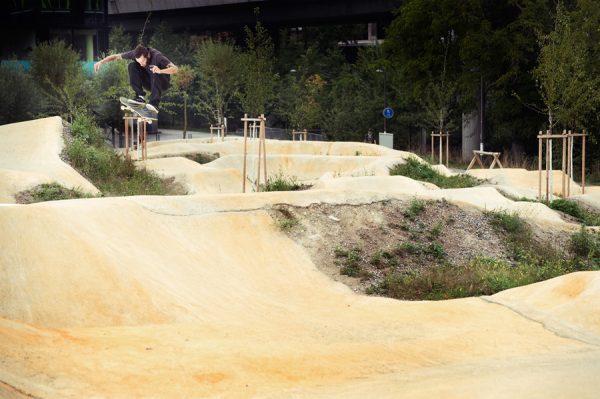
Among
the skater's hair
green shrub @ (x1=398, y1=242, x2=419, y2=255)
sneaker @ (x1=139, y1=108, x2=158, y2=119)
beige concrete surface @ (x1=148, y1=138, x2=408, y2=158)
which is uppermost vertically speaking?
the skater's hair

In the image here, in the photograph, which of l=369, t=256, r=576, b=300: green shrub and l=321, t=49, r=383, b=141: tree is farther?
l=321, t=49, r=383, b=141: tree

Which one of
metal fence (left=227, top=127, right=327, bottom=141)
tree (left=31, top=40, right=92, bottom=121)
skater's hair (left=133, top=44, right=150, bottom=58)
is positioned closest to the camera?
skater's hair (left=133, top=44, right=150, bottom=58)

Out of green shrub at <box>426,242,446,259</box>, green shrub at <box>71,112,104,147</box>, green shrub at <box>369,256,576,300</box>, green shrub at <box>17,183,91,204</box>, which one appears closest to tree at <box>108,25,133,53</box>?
green shrub at <box>71,112,104,147</box>

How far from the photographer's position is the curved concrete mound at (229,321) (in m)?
13.9

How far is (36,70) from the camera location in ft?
198

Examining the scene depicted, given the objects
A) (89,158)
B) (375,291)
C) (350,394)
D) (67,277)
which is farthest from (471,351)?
(89,158)

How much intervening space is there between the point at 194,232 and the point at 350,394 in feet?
31.4

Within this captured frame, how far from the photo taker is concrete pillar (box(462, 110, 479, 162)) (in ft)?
198

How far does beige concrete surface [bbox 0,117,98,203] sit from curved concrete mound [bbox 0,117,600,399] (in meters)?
6.60

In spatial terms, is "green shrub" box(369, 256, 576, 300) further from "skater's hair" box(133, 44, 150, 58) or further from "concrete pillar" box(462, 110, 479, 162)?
"concrete pillar" box(462, 110, 479, 162)

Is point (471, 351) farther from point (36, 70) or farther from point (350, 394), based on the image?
point (36, 70)

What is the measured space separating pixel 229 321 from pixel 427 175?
71.9 ft

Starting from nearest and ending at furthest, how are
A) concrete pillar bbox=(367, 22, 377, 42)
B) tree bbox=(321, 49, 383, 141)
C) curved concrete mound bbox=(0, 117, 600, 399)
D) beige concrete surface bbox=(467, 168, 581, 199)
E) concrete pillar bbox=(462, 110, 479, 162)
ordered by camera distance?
1. curved concrete mound bbox=(0, 117, 600, 399)
2. beige concrete surface bbox=(467, 168, 581, 199)
3. concrete pillar bbox=(462, 110, 479, 162)
4. tree bbox=(321, 49, 383, 141)
5. concrete pillar bbox=(367, 22, 377, 42)

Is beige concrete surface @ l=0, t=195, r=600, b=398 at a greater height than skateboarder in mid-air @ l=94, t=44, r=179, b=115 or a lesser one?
lesser
